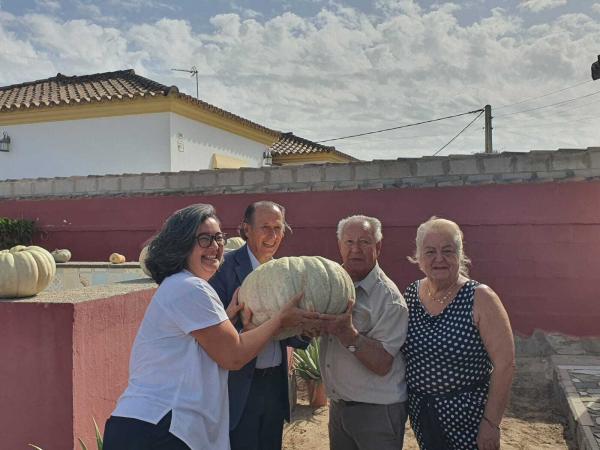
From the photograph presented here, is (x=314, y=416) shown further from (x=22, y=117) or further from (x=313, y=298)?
(x=22, y=117)

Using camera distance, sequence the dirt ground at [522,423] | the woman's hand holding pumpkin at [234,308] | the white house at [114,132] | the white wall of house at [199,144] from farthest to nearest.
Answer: the white wall of house at [199,144] < the white house at [114,132] < the dirt ground at [522,423] < the woman's hand holding pumpkin at [234,308]

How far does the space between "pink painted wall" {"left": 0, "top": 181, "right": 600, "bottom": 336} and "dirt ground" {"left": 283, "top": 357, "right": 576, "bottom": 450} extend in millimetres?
889

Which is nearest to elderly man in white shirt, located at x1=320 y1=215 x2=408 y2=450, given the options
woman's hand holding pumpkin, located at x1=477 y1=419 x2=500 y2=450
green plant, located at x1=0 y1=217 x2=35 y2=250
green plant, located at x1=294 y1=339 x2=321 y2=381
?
woman's hand holding pumpkin, located at x1=477 y1=419 x2=500 y2=450

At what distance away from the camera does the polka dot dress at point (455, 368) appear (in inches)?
93.0

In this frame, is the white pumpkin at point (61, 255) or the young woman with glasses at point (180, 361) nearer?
the young woman with glasses at point (180, 361)

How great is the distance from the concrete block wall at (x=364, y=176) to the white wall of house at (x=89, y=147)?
374cm

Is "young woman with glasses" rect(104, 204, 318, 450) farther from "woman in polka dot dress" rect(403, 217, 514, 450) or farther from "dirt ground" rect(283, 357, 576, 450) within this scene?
"dirt ground" rect(283, 357, 576, 450)

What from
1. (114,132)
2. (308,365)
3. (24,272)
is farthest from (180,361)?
(114,132)

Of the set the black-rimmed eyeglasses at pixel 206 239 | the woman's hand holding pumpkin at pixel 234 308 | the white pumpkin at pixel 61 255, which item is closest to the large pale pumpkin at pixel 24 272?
the woman's hand holding pumpkin at pixel 234 308

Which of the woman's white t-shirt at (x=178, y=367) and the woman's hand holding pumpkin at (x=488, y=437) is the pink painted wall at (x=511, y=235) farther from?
the woman's white t-shirt at (x=178, y=367)

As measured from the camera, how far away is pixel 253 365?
2428 millimetres

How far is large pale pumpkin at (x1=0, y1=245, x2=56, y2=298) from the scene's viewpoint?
131 inches

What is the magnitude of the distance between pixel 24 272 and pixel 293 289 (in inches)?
87.1

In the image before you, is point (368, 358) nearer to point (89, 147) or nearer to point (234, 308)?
point (234, 308)
